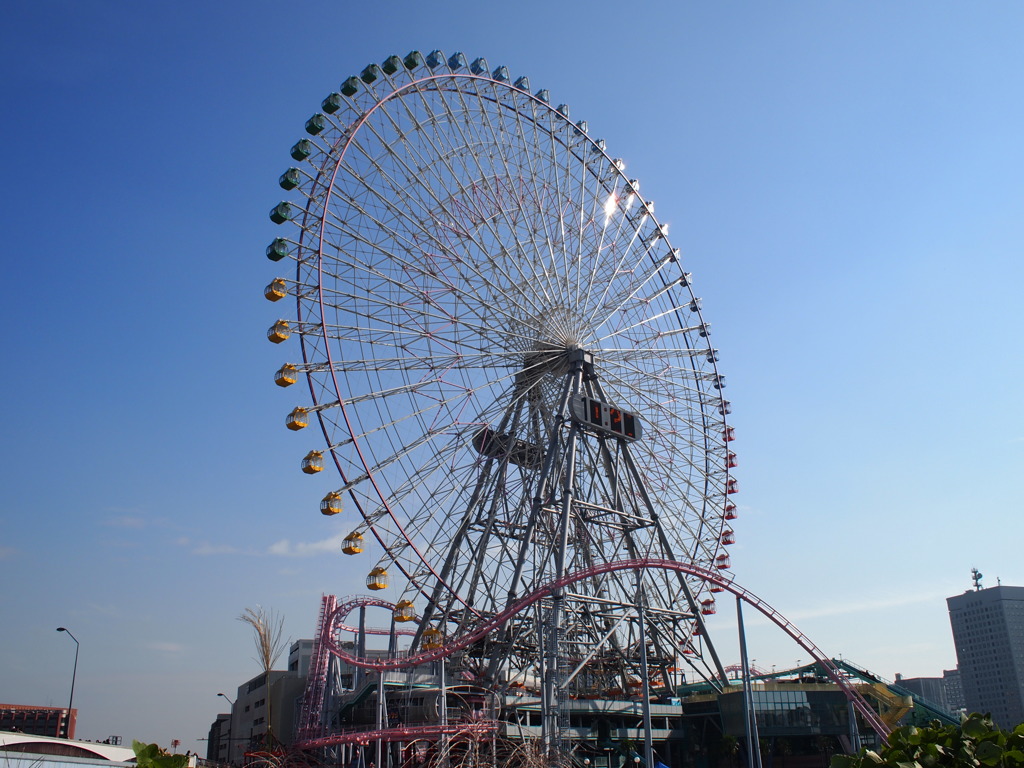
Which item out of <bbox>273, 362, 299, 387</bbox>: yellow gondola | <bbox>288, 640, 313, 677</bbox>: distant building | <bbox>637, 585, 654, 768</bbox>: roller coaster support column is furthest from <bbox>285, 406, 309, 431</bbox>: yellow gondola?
<bbox>288, 640, 313, 677</bbox>: distant building

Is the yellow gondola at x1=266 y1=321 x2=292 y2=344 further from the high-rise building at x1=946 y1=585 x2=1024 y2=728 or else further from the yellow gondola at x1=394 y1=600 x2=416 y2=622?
the high-rise building at x1=946 y1=585 x2=1024 y2=728

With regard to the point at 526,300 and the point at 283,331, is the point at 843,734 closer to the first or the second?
the point at 526,300

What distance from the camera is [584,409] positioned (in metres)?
42.4

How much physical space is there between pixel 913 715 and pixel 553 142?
122ft

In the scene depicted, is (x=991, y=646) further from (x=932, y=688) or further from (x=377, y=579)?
(x=377, y=579)

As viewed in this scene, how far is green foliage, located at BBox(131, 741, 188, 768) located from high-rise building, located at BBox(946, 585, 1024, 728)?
180m

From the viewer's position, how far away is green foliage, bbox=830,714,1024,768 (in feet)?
37.2

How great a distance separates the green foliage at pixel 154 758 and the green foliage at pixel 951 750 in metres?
11.8

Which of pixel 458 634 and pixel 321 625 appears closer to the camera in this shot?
pixel 458 634

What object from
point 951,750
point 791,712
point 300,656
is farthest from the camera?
point 300,656

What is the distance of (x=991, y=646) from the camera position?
16838cm

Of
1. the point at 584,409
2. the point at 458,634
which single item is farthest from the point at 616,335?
the point at 458,634

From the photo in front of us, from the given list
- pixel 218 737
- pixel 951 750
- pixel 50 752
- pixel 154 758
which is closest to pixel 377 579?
pixel 50 752

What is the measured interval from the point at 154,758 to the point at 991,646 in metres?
189
